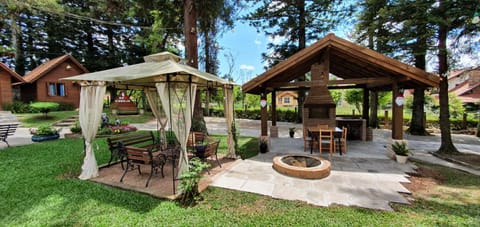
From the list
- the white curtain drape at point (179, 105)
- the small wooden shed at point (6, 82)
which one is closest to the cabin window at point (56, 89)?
the small wooden shed at point (6, 82)

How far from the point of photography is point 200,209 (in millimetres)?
3393

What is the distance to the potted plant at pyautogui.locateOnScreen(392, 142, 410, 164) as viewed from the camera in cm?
586

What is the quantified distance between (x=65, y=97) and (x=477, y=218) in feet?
85.0

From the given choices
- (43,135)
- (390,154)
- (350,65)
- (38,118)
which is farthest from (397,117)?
(38,118)

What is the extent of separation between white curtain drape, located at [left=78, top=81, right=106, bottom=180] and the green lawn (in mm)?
382

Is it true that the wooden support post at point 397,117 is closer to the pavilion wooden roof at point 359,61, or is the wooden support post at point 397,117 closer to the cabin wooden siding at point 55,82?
the pavilion wooden roof at point 359,61

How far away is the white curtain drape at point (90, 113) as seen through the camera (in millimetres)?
4523

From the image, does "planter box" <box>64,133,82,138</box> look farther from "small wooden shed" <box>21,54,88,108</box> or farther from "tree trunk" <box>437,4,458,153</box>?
"tree trunk" <box>437,4,458,153</box>

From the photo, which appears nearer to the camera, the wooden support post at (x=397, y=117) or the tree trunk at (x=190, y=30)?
the wooden support post at (x=397, y=117)

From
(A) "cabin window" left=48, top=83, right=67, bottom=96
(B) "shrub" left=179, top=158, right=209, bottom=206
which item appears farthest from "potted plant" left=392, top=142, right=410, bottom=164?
(A) "cabin window" left=48, top=83, right=67, bottom=96

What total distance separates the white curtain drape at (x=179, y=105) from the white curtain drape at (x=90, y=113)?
1746mm

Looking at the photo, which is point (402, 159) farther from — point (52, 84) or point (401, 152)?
point (52, 84)

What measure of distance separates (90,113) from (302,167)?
5.34 m

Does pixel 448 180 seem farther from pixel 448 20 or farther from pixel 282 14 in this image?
pixel 282 14
